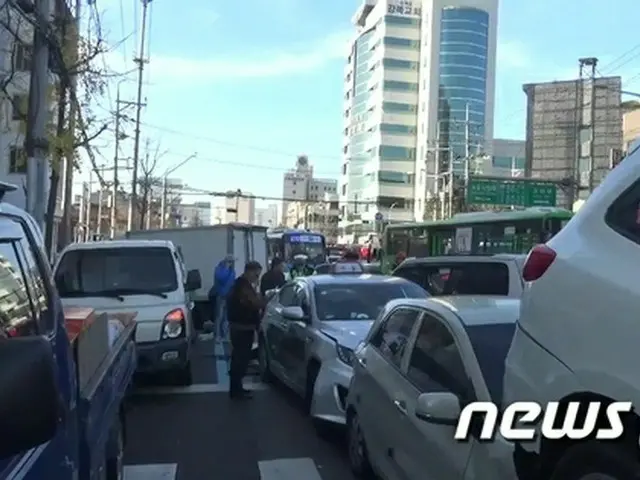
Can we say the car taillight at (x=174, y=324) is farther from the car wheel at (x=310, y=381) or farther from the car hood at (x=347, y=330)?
the car hood at (x=347, y=330)

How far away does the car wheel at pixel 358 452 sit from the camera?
20.2 ft

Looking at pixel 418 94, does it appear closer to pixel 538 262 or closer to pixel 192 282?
pixel 192 282

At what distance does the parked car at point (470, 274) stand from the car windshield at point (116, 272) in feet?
11.8

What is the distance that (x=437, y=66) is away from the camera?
371 ft

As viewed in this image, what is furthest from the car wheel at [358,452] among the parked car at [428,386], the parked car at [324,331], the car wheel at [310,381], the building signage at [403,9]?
the building signage at [403,9]

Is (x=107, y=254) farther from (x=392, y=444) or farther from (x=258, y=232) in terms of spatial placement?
(x=258, y=232)

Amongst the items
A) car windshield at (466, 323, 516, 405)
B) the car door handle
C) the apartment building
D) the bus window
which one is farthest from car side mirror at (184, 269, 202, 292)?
the bus window

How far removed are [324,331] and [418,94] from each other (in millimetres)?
110783

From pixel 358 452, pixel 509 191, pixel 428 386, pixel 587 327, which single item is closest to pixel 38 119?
pixel 358 452

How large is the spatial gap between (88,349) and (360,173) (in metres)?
120

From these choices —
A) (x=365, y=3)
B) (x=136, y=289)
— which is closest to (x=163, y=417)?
(x=136, y=289)

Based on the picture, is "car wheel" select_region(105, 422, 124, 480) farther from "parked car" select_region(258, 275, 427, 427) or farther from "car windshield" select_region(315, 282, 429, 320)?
A: "car windshield" select_region(315, 282, 429, 320)

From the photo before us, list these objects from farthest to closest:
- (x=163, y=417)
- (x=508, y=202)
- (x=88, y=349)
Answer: (x=508, y=202) → (x=163, y=417) → (x=88, y=349)

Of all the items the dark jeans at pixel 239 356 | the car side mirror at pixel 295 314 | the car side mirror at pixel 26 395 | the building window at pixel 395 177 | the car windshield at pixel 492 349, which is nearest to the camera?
the car side mirror at pixel 26 395
